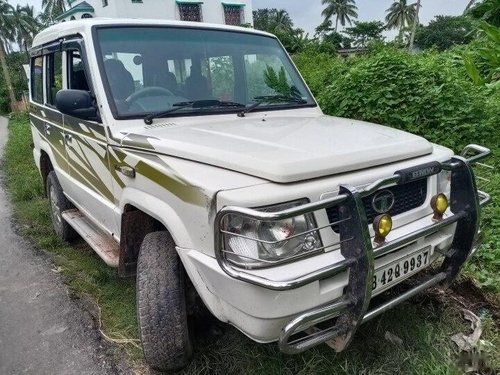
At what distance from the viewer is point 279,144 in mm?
2307

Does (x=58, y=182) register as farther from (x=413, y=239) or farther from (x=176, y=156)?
(x=413, y=239)

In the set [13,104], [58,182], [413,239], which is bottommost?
[13,104]

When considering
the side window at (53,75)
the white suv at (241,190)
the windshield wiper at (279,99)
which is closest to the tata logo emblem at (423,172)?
the white suv at (241,190)

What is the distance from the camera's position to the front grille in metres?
2.15

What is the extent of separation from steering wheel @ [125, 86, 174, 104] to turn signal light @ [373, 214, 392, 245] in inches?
69.9

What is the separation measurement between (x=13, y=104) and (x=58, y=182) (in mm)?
37004

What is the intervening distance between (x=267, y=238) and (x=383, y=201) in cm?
64

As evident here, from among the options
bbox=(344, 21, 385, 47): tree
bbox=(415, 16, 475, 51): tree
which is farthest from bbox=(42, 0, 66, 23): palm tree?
bbox=(415, 16, 475, 51): tree

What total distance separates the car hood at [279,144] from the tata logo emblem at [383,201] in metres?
0.16

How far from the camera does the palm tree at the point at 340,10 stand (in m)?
63.9

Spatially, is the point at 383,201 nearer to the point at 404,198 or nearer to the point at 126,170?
the point at 404,198

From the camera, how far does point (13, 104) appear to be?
120 ft

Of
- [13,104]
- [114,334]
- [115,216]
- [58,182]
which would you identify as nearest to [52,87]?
[58,182]

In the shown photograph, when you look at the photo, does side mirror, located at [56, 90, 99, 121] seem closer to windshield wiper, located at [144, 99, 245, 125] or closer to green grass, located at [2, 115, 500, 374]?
windshield wiper, located at [144, 99, 245, 125]
